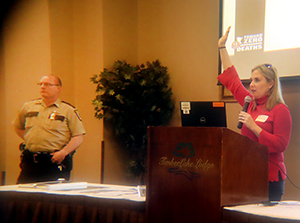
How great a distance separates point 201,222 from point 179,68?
2985 millimetres

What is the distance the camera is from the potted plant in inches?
145

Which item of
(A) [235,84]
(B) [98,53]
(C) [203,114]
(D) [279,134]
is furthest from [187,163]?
(B) [98,53]

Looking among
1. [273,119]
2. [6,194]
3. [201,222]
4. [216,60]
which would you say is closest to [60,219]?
[6,194]

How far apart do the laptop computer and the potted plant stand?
1.82 meters

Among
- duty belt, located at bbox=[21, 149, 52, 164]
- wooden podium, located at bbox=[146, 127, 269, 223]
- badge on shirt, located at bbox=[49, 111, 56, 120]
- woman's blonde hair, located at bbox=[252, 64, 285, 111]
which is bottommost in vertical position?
duty belt, located at bbox=[21, 149, 52, 164]

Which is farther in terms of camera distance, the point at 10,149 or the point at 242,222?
the point at 10,149

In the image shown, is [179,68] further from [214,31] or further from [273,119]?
[273,119]

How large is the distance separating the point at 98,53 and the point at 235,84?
199 centimetres

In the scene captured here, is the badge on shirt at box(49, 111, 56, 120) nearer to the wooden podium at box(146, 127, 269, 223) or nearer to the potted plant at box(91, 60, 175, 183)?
the potted plant at box(91, 60, 175, 183)

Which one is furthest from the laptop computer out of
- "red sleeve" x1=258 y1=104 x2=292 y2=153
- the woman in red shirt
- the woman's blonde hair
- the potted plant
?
the potted plant

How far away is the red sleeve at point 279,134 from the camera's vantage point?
6.39 ft

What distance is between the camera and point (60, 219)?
159 cm

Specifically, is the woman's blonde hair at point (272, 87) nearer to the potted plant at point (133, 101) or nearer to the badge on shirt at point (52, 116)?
Answer: the potted plant at point (133, 101)

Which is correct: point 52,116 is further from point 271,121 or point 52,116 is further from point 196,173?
point 196,173
